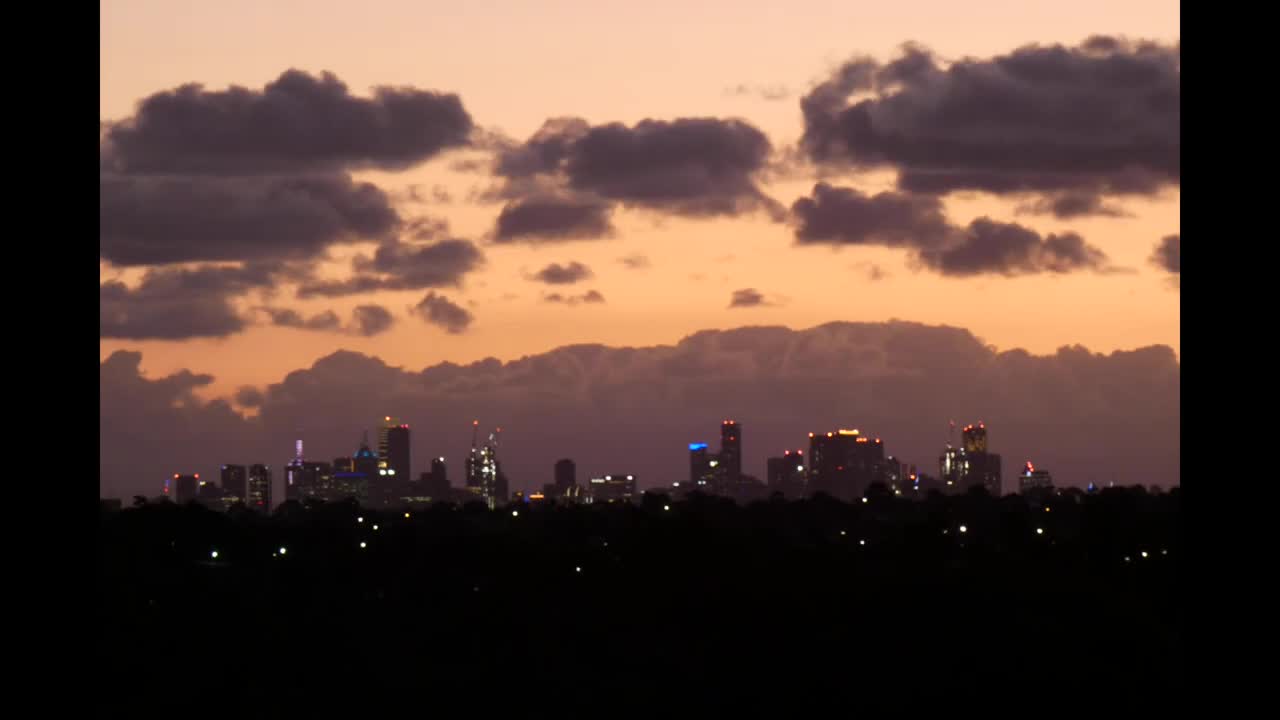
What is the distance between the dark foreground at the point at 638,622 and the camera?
48312 millimetres

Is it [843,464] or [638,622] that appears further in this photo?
[843,464]

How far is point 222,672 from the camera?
50344mm

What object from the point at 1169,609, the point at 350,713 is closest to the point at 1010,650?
the point at 1169,609

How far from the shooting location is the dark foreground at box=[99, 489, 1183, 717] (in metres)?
48.3

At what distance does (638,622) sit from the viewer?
5969 cm

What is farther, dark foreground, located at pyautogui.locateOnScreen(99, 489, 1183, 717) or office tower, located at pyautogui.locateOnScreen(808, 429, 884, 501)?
office tower, located at pyautogui.locateOnScreen(808, 429, 884, 501)

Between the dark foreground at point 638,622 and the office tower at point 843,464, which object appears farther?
the office tower at point 843,464

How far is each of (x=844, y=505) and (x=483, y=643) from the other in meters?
74.3
